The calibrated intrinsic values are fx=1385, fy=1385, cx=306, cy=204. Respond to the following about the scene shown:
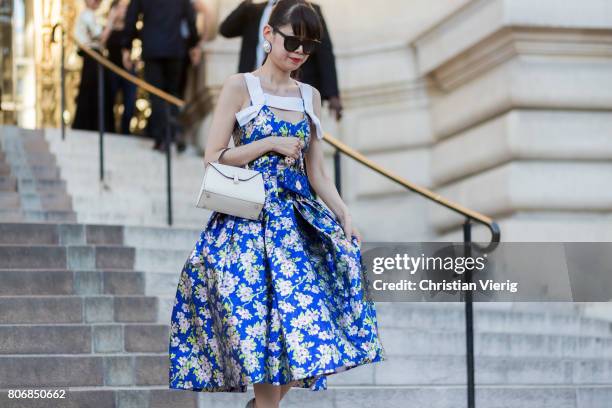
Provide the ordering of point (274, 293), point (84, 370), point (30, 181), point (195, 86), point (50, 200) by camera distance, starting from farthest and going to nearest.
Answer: point (195, 86) < point (30, 181) < point (50, 200) < point (84, 370) < point (274, 293)

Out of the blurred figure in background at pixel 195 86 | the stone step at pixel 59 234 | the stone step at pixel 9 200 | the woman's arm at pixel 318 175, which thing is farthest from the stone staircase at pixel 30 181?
the woman's arm at pixel 318 175

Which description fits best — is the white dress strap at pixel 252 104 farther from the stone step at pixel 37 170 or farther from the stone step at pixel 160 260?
the stone step at pixel 37 170

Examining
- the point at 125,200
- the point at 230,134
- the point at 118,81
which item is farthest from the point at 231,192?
the point at 118,81

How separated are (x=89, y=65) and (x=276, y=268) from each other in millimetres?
8678

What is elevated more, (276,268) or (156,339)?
(276,268)

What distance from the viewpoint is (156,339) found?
7.54 meters

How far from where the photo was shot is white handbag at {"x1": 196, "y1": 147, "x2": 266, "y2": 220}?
17.5 feet

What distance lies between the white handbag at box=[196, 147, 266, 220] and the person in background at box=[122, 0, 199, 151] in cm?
677

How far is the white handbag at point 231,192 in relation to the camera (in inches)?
210

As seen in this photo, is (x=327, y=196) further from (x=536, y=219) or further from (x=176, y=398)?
(x=536, y=219)

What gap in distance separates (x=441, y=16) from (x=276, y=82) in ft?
19.4

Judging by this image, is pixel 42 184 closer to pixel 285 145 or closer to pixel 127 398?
pixel 127 398

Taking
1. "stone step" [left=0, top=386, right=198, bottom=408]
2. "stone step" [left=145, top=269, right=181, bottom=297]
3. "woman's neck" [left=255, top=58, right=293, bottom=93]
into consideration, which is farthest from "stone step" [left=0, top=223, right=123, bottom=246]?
"woman's neck" [left=255, top=58, right=293, bottom=93]

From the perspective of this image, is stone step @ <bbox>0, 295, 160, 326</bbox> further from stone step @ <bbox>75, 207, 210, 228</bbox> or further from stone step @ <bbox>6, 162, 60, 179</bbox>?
stone step @ <bbox>6, 162, 60, 179</bbox>
